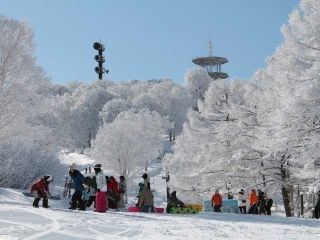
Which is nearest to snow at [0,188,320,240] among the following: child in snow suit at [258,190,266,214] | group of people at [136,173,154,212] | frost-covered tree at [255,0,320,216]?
group of people at [136,173,154,212]

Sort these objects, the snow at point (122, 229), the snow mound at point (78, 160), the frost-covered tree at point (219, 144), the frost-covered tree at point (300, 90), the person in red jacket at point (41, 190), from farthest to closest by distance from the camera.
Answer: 1. the snow mound at point (78, 160)
2. the frost-covered tree at point (219, 144)
3. the frost-covered tree at point (300, 90)
4. the person in red jacket at point (41, 190)
5. the snow at point (122, 229)

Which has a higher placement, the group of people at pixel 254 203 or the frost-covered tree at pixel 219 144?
the frost-covered tree at pixel 219 144

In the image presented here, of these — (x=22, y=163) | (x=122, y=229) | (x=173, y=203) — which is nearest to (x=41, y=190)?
(x=173, y=203)

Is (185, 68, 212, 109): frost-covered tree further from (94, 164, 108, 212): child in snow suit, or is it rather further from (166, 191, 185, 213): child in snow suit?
(94, 164, 108, 212): child in snow suit

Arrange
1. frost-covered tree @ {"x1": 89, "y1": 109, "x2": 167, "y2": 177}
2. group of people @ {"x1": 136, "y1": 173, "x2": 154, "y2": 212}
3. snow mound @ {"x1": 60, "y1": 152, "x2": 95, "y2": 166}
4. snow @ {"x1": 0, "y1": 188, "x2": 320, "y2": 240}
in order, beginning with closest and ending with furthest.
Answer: snow @ {"x1": 0, "y1": 188, "x2": 320, "y2": 240}
group of people @ {"x1": 136, "y1": 173, "x2": 154, "y2": 212}
frost-covered tree @ {"x1": 89, "y1": 109, "x2": 167, "y2": 177}
snow mound @ {"x1": 60, "y1": 152, "x2": 95, "y2": 166}

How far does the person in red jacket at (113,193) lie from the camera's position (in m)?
18.9

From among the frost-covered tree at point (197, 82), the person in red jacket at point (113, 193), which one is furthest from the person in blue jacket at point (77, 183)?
the frost-covered tree at point (197, 82)

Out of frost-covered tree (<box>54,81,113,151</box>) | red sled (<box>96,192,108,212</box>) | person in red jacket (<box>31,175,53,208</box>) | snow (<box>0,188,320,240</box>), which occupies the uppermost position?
frost-covered tree (<box>54,81,113,151</box>)

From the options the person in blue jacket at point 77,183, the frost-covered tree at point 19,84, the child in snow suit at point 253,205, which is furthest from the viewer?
the frost-covered tree at point 19,84

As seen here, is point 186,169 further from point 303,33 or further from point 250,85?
point 303,33

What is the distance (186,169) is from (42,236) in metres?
24.1

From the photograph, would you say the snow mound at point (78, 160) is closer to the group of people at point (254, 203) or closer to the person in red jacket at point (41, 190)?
the group of people at point (254, 203)

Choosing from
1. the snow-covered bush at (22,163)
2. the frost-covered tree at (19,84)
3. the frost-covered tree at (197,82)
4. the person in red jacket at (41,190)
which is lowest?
the person in red jacket at (41,190)

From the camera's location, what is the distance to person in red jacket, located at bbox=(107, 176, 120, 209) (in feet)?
62.0
